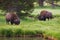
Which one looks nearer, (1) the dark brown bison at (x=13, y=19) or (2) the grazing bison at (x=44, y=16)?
(1) the dark brown bison at (x=13, y=19)

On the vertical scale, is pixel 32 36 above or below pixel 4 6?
below

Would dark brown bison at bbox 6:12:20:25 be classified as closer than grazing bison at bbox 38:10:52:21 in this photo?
Yes

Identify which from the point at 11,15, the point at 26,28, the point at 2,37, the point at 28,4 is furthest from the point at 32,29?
the point at 28,4

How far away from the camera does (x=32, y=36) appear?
18.5m

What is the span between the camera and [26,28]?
1920 centimetres

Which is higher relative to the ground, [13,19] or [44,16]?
[44,16]

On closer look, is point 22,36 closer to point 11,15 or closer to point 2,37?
point 2,37

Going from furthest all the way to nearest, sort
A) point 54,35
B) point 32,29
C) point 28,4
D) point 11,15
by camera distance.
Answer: point 28,4
point 11,15
point 32,29
point 54,35

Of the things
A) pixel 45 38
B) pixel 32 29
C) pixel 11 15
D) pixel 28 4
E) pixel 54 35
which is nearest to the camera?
pixel 54 35

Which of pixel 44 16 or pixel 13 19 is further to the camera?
pixel 44 16

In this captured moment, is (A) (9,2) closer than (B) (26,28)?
No

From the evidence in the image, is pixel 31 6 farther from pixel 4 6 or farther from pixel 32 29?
pixel 32 29

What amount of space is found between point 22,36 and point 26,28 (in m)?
0.97

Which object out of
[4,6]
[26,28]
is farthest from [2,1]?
[26,28]
